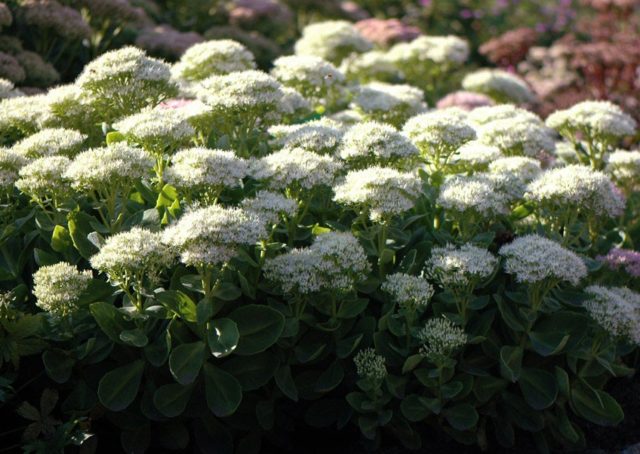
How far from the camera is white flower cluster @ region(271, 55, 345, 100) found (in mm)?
4730

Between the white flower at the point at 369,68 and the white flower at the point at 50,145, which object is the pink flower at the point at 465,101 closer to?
the white flower at the point at 369,68

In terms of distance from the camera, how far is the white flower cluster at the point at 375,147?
3609mm

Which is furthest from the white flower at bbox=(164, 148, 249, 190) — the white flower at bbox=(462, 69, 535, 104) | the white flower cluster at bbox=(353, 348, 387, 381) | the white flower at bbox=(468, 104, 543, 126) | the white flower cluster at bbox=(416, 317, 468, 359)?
the white flower at bbox=(462, 69, 535, 104)

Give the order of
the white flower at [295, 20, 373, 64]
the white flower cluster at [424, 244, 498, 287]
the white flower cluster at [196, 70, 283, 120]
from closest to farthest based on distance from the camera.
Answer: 1. the white flower cluster at [424, 244, 498, 287]
2. the white flower cluster at [196, 70, 283, 120]
3. the white flower at [295, 20, 373, 64]

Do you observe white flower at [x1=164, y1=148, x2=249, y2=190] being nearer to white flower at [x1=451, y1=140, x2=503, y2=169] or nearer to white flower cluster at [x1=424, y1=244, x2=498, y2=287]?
white flower cluster at [x1=424, y1=244, x2=498, y2=287]

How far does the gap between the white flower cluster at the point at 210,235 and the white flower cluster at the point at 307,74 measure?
1.94 meters

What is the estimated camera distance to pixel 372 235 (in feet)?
11.4

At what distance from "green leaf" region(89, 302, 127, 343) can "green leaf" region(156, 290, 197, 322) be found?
0.68 feet

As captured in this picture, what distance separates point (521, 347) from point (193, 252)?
4.55 ft

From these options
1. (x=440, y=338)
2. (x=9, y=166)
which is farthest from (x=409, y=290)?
(x=9, y=166)

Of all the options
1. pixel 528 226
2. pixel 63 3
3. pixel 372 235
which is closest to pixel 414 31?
pixel 63 3

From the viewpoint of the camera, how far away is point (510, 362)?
3316mm

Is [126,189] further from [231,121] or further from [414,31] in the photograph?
[414,31]

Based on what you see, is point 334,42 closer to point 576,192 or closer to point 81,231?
point 576,192
